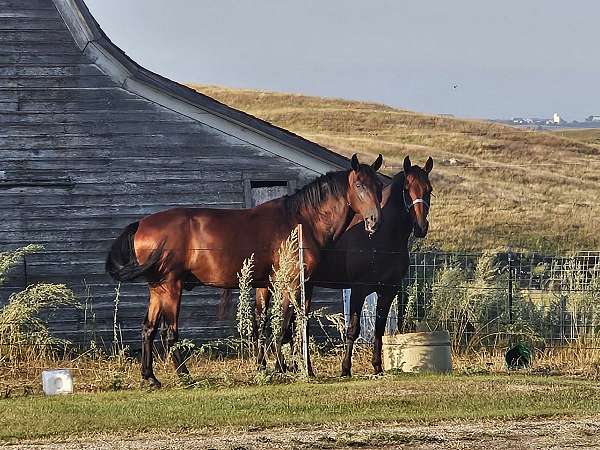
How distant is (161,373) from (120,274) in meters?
1.53

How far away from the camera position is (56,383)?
44.3 feet

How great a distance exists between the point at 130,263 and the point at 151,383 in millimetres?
1408

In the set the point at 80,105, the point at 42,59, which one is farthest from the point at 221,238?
the point at 42,59

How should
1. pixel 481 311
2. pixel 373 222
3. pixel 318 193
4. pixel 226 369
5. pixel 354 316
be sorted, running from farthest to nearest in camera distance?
pixel 481 311 < pixel 226 369 < pixel 354 316 < pixel 318 193 < pixel 373 222

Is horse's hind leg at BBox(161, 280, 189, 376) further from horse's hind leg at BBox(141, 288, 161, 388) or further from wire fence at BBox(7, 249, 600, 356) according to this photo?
wire fence at BBox(7, 249, 600, 356)

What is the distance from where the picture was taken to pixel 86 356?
16844 mm

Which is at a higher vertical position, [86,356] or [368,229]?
[368,229]

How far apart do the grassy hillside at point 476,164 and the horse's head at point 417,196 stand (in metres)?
18.1

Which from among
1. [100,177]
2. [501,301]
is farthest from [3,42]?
[501,301]

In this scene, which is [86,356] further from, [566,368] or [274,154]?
[566,368]

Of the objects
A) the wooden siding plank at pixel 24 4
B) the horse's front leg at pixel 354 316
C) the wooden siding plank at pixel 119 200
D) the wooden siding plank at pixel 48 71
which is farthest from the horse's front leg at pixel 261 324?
the wooden siding plank at pixel 24 4

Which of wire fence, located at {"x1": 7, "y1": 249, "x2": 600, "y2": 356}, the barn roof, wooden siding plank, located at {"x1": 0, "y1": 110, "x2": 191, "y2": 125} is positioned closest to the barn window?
the barn roof

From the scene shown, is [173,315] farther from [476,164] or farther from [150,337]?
[476,164]

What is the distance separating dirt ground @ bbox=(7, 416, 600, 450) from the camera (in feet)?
33.1
